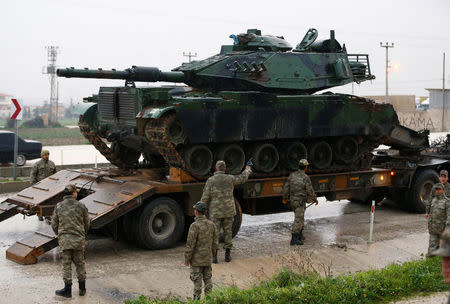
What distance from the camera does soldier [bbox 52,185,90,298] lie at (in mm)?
8979

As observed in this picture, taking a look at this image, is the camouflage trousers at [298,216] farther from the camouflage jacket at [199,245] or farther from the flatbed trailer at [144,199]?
the camouflage jacket at [199,245]

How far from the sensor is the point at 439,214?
10.6m

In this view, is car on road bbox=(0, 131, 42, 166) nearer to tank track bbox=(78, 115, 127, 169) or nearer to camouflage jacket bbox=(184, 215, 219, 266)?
tank track bbox=(78, 115, 127, 169)

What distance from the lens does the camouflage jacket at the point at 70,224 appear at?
909cm

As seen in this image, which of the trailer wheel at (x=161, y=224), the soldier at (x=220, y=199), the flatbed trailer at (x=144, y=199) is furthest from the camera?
the trailer wheel at (x=161, y=224)

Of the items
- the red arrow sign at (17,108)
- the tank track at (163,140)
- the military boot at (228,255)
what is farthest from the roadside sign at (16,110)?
the military boot at (228,255)

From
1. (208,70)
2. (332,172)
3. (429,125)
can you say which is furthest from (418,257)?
(429,125)

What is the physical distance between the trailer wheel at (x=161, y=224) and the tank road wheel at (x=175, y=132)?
106 centimetres

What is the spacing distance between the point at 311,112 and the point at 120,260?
5143 millimetres

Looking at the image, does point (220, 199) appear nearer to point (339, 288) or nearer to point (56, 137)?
point (339, 288)

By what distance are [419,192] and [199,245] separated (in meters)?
8.98

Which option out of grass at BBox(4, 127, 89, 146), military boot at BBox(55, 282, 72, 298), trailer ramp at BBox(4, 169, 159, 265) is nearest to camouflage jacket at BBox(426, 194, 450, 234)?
trailer ramp at BBox(4, 169, 159, 265)

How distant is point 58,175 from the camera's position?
1378cm

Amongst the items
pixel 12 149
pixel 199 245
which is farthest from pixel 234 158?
pixel 12 149
